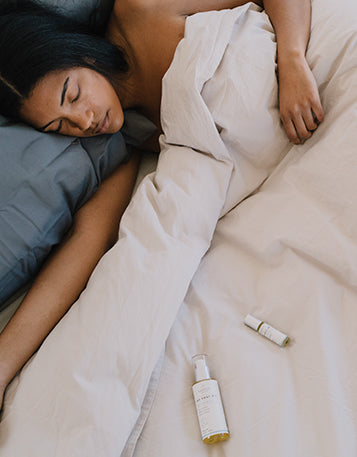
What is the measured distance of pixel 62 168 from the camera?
90 centimetres

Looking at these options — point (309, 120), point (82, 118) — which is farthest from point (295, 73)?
point (82, 118)

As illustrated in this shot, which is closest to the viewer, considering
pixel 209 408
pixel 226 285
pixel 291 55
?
pixel 209 408

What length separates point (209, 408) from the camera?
25.6 inches

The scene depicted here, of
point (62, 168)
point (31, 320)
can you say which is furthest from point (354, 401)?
point (62, 168)

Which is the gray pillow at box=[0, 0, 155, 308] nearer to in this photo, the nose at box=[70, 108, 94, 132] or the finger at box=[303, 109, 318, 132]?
the nose at box=[70, 108, 94, 132]

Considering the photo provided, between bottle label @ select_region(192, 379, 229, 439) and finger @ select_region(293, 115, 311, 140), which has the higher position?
finger @ select_region(293, 115, 311, 140)

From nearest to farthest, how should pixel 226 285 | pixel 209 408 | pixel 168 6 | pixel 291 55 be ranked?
pixel 209 408 < pixel 226 285 < pixel 291 55 < pixel 168 6

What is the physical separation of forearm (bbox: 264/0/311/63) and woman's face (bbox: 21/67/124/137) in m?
0.43

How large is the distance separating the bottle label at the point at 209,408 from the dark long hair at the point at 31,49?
0.72 meters

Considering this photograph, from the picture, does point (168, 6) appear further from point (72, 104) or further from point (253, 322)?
point (253, 322)

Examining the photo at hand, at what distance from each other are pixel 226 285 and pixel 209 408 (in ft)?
0.80

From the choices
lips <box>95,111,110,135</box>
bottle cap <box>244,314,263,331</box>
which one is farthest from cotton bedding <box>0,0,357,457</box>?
lips <box>95,111,110,135</box>

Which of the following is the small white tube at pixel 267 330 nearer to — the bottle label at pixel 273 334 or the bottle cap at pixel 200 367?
the bottle label at pixel 273 334

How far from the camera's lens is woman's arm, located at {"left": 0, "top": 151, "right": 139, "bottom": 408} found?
30.7 inches
